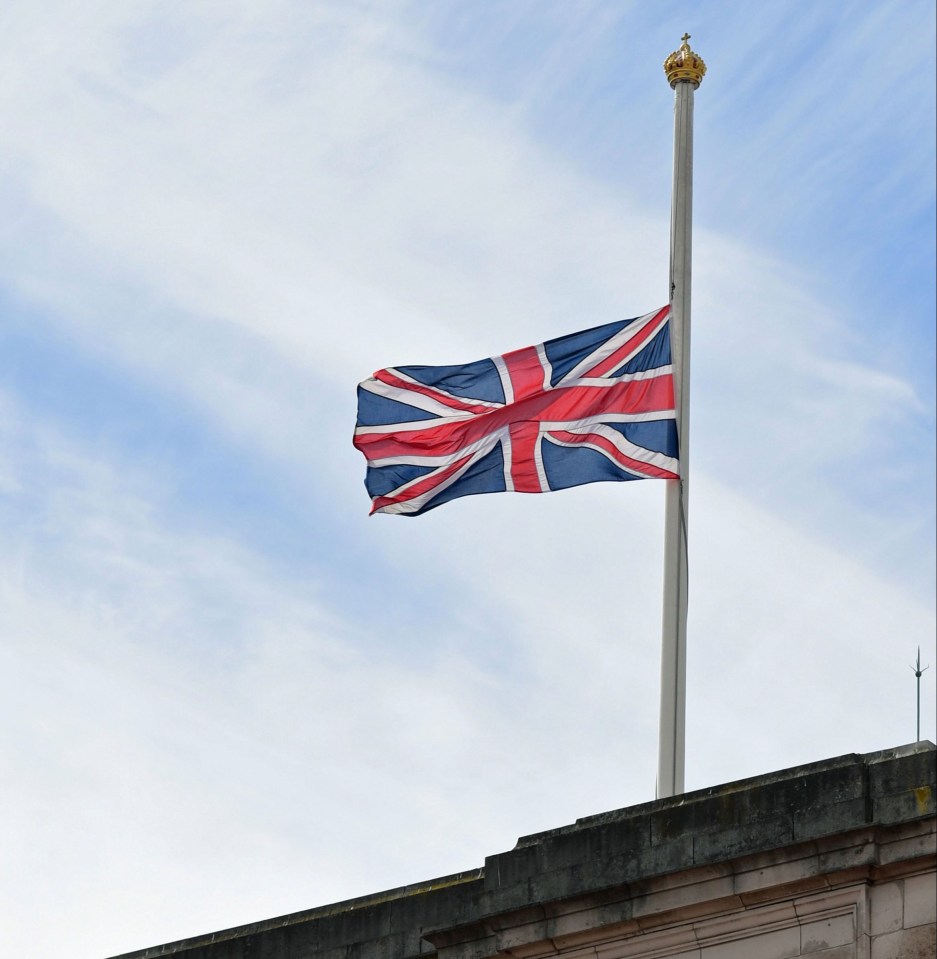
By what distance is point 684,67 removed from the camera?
28.2 m

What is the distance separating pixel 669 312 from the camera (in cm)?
2725

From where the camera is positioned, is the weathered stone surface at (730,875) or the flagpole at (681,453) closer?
the weathered stone surface at (730,875)

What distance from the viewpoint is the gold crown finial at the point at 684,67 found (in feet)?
92.7

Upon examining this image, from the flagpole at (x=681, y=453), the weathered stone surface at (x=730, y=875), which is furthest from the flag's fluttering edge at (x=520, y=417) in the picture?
the weathered stone surface at (x=730, y=875)

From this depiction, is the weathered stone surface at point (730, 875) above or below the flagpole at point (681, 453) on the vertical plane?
below

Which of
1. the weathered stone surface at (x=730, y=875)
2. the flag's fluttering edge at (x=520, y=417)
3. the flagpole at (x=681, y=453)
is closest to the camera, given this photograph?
the weathered stone surface at (x=730, y=875)

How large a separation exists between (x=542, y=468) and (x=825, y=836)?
8050 mm

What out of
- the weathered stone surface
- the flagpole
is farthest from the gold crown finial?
the weathered stone surface

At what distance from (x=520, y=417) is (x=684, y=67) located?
177 inches

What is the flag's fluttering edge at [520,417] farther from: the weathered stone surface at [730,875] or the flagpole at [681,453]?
the weathered stone surface at [730,875]

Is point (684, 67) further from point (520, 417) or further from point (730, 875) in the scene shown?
point (730, 875)

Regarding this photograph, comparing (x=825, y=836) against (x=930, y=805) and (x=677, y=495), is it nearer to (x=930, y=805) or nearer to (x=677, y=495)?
(x=930, y=805)

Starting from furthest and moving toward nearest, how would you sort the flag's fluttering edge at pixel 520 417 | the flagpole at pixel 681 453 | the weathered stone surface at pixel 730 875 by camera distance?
the flag's fluttering edge at pixel 520 417 → the flagpole at pixel 681 453 → the weathered stone surface at pixel 730 875

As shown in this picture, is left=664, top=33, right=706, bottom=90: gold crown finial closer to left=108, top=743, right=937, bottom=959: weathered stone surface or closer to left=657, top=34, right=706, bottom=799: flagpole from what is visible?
left=657, top=34, right=706, bottom=799: flagpole
